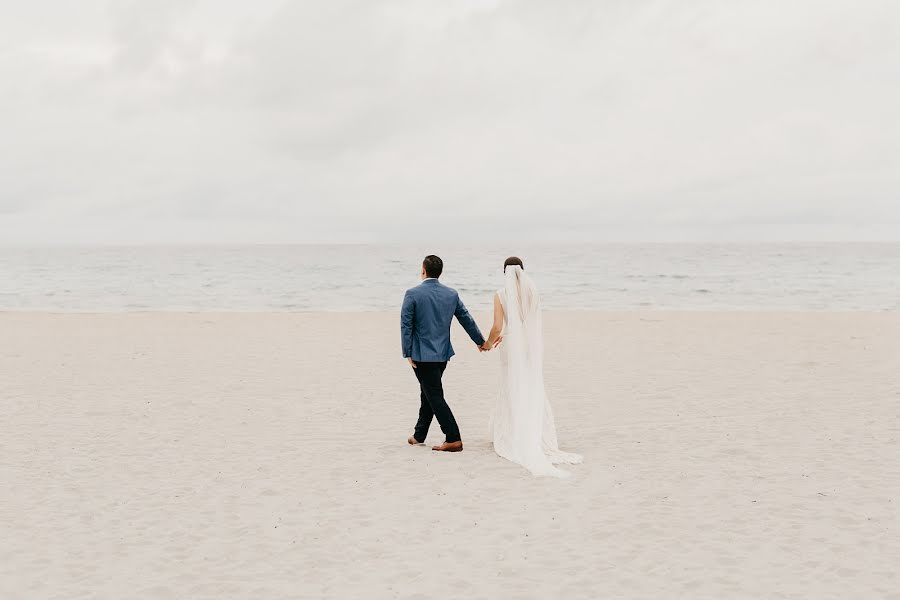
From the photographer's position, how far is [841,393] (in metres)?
11.8

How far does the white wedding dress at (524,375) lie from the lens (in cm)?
771

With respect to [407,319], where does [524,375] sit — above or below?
below

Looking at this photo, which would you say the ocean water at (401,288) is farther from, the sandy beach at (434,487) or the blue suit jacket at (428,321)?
the blue suit jacket at (428,321)

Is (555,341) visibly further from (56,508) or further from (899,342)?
(56,508)

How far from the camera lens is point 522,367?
7.83m

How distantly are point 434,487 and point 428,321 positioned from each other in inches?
64.7

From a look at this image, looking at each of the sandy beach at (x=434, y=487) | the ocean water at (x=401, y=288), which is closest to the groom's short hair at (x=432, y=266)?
the sandy beach at (x=434, y=487)

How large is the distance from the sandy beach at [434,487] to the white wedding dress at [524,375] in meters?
0.32

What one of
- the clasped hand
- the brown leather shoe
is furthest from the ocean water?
the clasped hand

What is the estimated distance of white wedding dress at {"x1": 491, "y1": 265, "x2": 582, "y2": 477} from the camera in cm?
771

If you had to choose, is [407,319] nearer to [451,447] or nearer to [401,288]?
[451,447]

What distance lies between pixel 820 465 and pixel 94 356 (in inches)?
557

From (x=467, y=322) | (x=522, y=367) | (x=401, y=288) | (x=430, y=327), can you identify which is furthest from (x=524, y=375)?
(x=401, y=288)

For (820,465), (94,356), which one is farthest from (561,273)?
(820,465)
